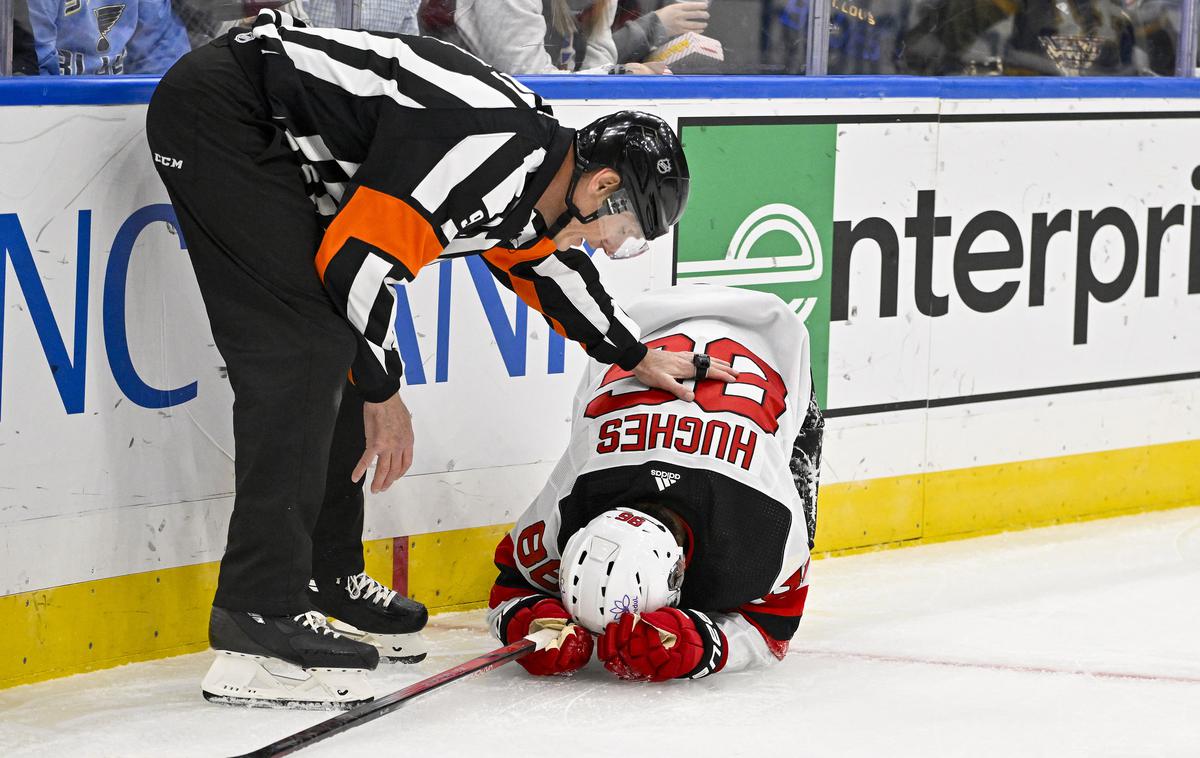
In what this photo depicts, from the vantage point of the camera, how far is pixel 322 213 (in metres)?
2.87

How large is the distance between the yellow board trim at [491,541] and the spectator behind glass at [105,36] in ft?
3.22

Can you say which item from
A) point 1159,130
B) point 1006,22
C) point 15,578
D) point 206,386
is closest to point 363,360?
point 206,386

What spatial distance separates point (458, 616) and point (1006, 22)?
7.49 ft

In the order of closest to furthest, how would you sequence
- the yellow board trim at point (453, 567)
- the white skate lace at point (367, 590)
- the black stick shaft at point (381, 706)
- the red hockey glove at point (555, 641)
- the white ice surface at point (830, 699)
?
the black stick shaft at point (381, 706) → the white ice surface at point (830, 699) → the red hockey glove at point (555, 641) → the white skate lace at point (367, 590) → the yellow board trim at point (453, 567)

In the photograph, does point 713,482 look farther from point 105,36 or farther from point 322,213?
point 105,36

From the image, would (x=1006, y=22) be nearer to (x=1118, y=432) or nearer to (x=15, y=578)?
(x=1118, y=432)

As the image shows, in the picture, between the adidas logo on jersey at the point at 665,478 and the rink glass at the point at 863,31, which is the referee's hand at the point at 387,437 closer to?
the adidas logo on jersey at the point at 665,478

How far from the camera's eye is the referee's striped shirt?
266cm

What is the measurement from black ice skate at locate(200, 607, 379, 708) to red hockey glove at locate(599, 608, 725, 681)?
45 centimetres

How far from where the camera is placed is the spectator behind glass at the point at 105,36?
3031 millimetres

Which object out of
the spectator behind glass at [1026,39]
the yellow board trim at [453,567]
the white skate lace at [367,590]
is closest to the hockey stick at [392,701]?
the white skate lace at [367,590]

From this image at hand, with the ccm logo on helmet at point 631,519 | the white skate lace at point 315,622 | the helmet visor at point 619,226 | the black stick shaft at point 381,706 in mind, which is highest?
the helmet visor at point 619,226

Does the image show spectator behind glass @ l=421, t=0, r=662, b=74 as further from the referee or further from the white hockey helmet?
the white hockey helmet

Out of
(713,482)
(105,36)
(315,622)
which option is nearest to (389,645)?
(315,622)
